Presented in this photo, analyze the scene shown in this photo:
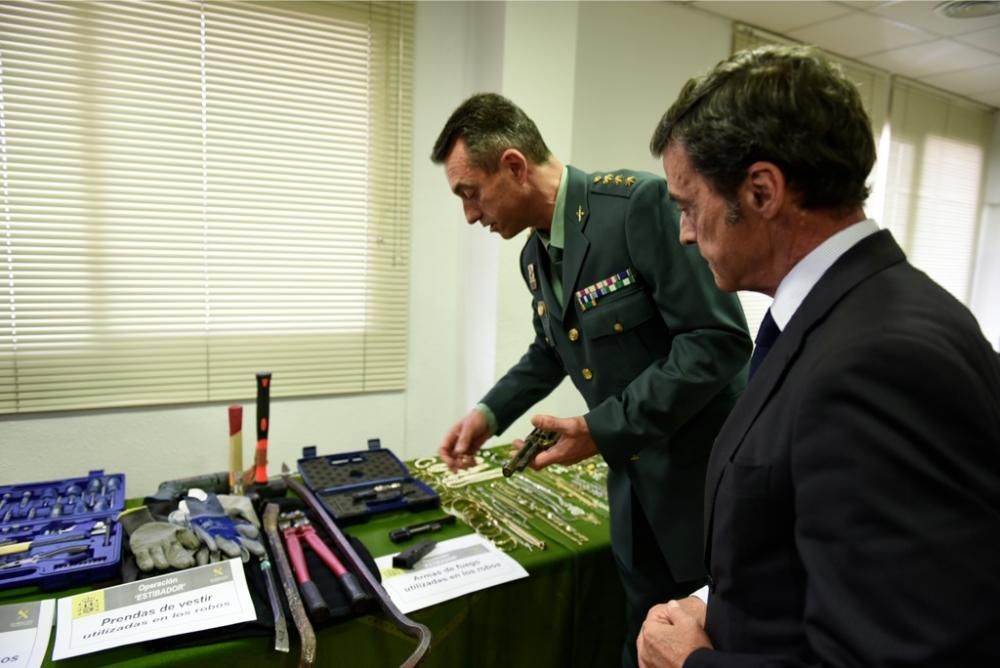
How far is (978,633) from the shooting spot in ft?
1.65

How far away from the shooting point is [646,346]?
136 centimetres

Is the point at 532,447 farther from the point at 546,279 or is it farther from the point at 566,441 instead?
the point at 546,279

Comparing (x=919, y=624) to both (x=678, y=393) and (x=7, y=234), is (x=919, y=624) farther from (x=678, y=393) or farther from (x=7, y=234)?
(x=7, y=234)

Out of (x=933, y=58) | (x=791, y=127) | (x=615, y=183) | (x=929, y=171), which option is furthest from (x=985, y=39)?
(x=791, y=127)

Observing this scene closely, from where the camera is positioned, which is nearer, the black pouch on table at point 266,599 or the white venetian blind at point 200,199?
the black pouch on table at point 266,599

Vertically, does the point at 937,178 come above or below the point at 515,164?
above

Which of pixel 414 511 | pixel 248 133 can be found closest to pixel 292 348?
pixel 248 133

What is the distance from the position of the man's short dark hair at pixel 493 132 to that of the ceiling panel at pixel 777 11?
2.47m

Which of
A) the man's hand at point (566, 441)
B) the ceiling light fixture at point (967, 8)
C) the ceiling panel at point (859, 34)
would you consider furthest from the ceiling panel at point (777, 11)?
the man's hand at point (566, 441)

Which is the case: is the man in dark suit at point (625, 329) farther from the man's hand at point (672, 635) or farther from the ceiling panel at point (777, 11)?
the ceiling panel at point (777, 11)

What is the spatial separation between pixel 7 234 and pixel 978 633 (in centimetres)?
281

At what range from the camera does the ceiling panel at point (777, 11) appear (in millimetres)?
3268

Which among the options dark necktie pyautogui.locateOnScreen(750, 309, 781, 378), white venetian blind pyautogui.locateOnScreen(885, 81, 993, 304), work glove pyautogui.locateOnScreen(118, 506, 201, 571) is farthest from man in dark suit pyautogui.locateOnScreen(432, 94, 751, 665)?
white venetian blind pyautogui.locateOnScreen(885, 81, 993, 304)

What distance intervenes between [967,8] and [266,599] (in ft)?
14.5
